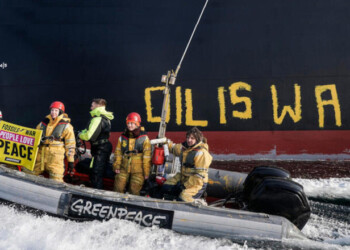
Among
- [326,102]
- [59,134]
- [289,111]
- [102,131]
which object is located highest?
[326,102]

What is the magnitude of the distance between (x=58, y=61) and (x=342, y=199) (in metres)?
7.09

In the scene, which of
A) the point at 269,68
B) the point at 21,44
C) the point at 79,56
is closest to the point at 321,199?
the point at 269,68

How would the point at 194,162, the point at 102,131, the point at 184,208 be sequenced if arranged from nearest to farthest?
the point at 184,208, the point at 194,162, the point at 102,131

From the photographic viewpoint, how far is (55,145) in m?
3.97

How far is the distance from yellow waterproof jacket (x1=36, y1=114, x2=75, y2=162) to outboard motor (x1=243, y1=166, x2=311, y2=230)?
7.44 feet

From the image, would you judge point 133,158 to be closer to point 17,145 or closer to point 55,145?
point 55,145

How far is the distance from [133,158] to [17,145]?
1.41 metres

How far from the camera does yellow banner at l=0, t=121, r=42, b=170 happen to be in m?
3.85

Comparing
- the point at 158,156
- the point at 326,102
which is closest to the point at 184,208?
the point at 158,156

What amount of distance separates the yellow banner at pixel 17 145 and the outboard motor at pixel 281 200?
2619mm

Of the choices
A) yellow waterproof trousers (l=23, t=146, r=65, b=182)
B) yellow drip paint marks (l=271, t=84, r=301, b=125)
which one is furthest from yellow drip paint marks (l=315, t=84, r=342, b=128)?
yellow waterproof trousers (l=23, t=146, r=65, b=182)

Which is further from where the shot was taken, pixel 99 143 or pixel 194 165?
pixel 99 143

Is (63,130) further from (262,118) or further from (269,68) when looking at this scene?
(269,68)

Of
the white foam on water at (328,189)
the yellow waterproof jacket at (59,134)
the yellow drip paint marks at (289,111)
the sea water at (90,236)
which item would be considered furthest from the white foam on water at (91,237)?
the yellow drip paint marks at (289,111)
